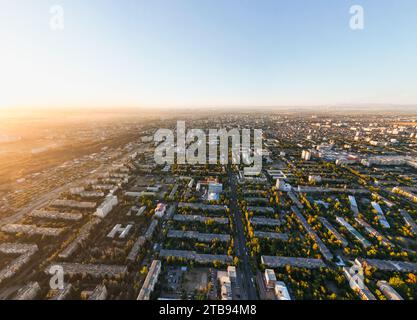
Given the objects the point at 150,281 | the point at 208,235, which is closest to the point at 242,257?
the point at 208,235

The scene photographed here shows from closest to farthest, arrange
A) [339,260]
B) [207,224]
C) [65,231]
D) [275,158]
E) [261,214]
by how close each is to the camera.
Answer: [339,260], [65,231], [207,224], [261,214], [275,158]

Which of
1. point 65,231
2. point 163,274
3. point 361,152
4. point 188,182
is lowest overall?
point 163,274

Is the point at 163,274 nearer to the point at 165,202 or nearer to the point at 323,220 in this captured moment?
the point at 165,202

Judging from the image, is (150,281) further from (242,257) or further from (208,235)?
(242,257)

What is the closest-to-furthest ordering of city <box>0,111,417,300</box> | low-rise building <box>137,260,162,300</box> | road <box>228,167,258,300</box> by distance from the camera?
1. low-rise building <box>137,260,162,300</box>
2. road <box>228,167,258,300</box>
3. city <box>0,111,417,300</box>

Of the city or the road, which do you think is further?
the city

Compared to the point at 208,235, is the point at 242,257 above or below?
below

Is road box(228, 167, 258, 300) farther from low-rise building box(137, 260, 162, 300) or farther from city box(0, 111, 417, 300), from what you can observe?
low-rise building box(137, 260, 162, 300)

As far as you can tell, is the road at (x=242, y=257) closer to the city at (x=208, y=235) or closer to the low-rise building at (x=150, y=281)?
the city at (x=208, y=235)

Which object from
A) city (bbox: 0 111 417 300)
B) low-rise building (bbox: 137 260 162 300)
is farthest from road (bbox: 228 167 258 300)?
low-rise building (bbox: 137 260 162 300)
